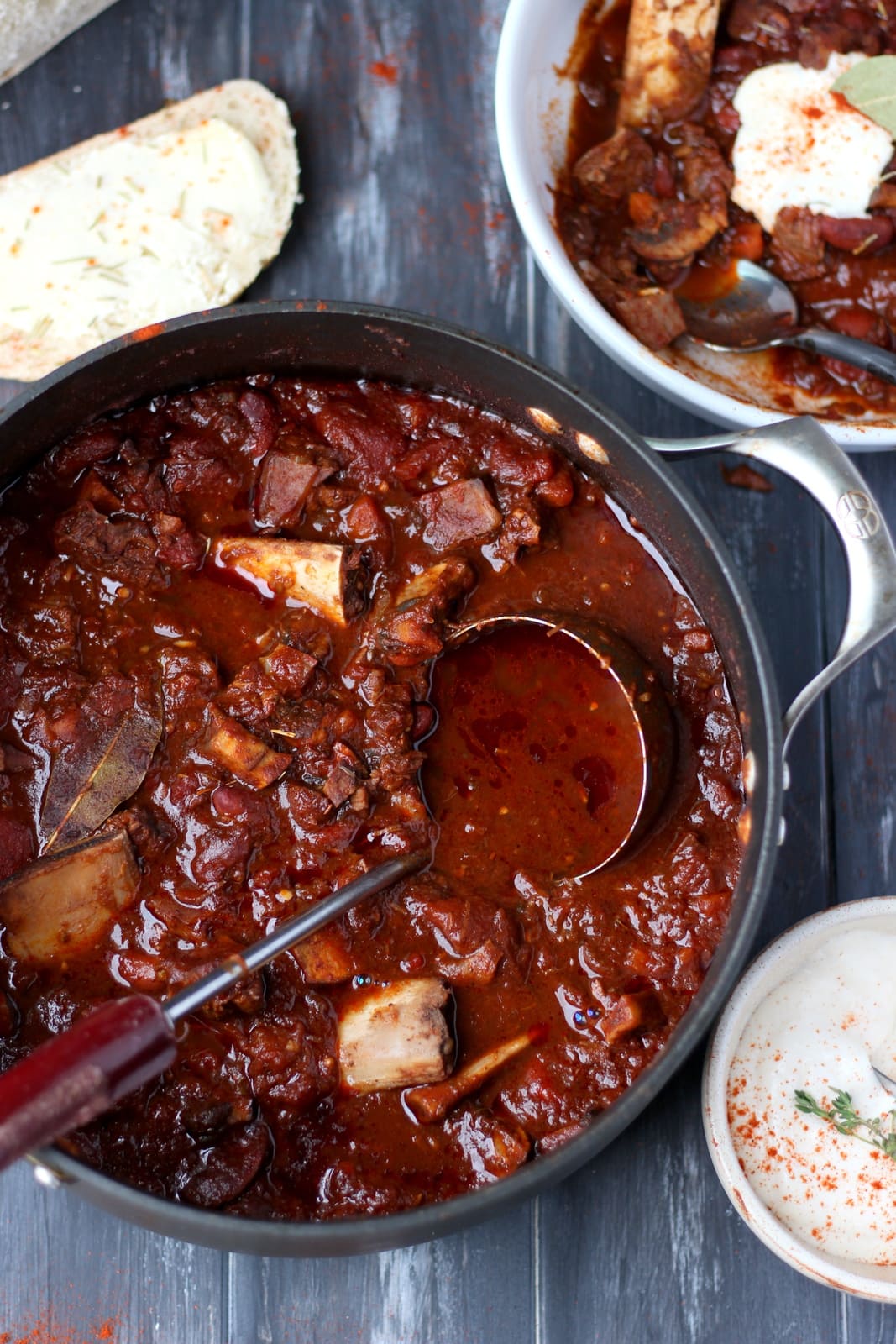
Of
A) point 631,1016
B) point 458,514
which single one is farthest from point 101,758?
point 631,1016

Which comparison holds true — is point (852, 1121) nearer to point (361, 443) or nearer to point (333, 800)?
point (333, 800)

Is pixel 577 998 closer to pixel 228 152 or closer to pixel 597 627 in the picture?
pixel 597 627

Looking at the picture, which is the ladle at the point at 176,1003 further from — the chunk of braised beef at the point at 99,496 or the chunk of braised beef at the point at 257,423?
the chunk of braised beef at the point at 99,496

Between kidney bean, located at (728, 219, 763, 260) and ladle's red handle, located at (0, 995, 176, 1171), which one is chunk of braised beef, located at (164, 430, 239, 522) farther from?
kidney bean, located at (728, 219, 763, 260)

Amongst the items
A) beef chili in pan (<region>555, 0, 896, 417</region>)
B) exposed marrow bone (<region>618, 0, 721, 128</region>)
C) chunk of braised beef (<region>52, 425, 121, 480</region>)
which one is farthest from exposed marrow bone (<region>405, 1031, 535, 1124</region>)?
exposed marrow bone (<region>618, 0, 721, 128</region>)

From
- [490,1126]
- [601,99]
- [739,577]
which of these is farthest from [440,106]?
[490,1126]

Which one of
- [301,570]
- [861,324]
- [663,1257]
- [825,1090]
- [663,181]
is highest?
[663,181]
